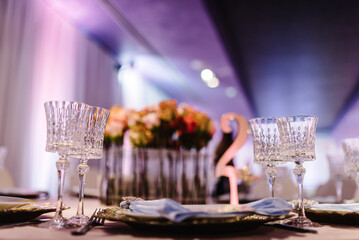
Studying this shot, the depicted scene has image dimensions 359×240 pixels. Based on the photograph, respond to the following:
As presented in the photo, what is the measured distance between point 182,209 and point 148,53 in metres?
5.67

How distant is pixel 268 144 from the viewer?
2.90ft

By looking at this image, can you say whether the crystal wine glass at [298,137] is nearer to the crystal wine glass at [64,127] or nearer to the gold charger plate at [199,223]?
the gold charger plate at [199,223]

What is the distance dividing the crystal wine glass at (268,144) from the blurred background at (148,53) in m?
1.61

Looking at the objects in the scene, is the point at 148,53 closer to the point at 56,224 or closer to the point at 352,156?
the point at 352,156

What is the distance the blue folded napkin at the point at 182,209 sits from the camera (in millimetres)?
578

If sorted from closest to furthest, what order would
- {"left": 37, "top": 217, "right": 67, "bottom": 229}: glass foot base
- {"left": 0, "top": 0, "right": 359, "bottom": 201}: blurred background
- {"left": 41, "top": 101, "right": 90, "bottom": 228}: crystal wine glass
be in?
{"left": 37, "top": 217, "right": 67, "bottom": 229}: glass foot base
{"left": 41, "top": 101, "right": 90, "bottom": 228}: crystal wine glass
{"left": 0, "top": 0, "right": 359, "bottom": 201}: blurred background

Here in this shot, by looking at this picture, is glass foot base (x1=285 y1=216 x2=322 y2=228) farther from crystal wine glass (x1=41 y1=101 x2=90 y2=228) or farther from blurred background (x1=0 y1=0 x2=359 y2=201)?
blurred background (x1=0 y1=0 x2=359 y2=201)

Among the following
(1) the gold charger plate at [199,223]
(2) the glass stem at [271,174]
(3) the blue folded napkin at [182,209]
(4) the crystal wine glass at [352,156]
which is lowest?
(1) the gold charger plate at [199,223]

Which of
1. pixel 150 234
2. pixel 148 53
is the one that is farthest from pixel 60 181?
pixel 148 53

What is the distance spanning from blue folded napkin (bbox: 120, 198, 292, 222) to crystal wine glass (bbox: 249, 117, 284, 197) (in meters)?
0.16

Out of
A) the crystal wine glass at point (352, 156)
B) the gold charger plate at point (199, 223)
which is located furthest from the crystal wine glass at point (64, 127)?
the crystal wine glass at point (352, 156)

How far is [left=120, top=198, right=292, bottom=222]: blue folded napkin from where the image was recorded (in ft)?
1.90

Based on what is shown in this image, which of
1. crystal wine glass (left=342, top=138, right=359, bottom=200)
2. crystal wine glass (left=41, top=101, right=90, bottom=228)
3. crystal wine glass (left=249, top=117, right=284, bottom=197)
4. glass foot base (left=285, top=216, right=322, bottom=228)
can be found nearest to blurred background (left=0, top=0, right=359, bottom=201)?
crystal wine glass (left=342, top=138, right=359, bottom=200)

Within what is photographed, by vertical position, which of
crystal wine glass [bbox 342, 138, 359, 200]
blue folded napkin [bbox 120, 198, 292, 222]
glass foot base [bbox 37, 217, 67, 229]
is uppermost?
crystal wine glass [bbox 342, 138, 359, 200]
